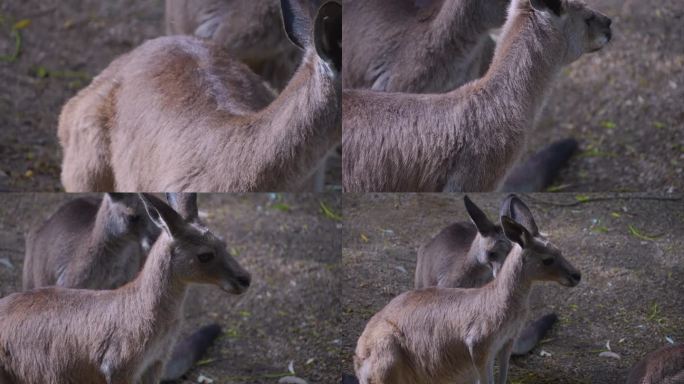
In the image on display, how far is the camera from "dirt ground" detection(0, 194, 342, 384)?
4.19 metres

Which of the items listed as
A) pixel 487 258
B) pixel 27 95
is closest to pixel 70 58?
pixel 27 95

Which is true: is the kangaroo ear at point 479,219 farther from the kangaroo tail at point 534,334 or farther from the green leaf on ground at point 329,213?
the green leaf on ground at point 329,213

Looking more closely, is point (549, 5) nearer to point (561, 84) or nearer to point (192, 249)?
point (561, 84)

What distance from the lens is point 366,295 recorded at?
411 cm

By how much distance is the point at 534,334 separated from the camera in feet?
13.2

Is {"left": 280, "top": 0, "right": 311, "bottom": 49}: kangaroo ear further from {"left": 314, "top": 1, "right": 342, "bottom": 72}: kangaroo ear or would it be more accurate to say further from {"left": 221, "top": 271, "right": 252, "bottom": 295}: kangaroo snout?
{"left": 221, "top": 271, "right": 252, "bottom": 295}: kangaroo snout

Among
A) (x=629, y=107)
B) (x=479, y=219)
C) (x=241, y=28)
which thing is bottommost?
(x=479, y=219)

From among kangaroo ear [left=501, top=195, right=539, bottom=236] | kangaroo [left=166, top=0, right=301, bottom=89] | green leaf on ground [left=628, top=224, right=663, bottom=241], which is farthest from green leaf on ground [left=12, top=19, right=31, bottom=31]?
green leaf on ground [left=628, top=224, right=663, bottom=241]

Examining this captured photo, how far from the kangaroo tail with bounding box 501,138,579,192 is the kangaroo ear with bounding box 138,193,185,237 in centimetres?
123

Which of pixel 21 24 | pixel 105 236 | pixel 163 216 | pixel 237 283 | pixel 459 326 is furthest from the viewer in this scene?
pixel 105 236

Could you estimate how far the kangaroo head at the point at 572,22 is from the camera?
3.63 metres

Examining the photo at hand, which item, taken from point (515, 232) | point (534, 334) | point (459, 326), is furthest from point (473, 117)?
point (534, 334)

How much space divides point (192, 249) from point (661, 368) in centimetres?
197

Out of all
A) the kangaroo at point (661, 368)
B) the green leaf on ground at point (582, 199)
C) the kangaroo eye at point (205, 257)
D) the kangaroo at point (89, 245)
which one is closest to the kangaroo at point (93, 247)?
the kangaroo at point (89, 245)
